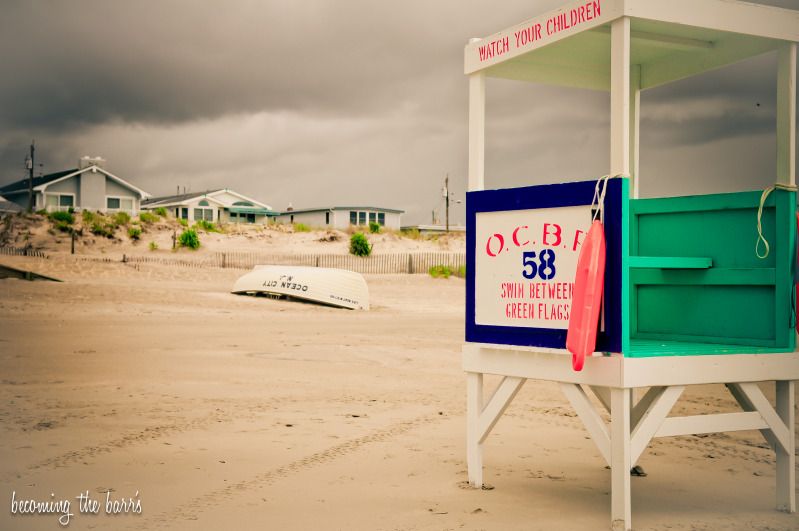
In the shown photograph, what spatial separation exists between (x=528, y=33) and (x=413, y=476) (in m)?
3.36

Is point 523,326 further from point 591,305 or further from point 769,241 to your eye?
point 769,241

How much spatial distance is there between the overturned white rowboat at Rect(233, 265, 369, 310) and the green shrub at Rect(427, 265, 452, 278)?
42.3ft

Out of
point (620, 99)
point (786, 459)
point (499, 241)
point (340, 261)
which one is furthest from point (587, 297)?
point (340, 261)

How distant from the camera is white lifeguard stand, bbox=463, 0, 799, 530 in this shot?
5066mm

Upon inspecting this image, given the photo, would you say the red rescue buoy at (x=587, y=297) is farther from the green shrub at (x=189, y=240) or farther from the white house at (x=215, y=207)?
the white house at (x=215, y=207)

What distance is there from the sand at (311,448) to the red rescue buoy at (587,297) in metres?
1.14

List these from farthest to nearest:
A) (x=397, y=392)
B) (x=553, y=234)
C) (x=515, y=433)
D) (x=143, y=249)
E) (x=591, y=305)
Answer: (x=143, y=249) → (x=397, y=392) → (x=515, y=433) → (x=553, y=234) → (x=591, y=305)

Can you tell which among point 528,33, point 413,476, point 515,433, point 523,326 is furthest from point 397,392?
point 528,33

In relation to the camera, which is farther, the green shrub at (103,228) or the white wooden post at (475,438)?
the green shrub at (103,228)

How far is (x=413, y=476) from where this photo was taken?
20.9 feet

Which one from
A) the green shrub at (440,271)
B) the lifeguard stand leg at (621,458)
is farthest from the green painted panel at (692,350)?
the green shrub at (440,271)

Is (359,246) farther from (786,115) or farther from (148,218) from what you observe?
(786,115)

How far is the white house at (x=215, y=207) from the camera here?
239ft

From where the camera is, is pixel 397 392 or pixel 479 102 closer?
pixel 479 102
